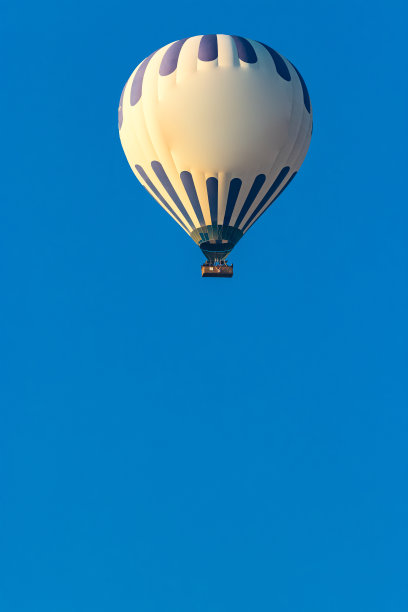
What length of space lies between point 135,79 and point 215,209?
174 inches

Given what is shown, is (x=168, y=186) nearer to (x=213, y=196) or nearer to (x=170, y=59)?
(x=213, y=196)

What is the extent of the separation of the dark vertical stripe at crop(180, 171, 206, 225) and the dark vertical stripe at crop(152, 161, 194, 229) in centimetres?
39

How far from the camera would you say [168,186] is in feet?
129

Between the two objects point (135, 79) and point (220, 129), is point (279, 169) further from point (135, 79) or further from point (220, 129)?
point (135, 79)

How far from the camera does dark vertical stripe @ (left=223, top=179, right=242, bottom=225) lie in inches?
1527

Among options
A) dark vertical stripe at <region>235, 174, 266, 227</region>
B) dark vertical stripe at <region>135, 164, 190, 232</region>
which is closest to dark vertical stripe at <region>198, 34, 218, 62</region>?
dark vertical stripe at <region>235, 174, 266, 227</region>

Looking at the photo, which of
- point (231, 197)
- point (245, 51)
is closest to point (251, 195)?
point (231, 197)

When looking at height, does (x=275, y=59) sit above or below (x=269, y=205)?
above

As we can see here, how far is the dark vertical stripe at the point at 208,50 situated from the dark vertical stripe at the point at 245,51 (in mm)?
652

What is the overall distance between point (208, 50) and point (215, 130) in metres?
2.28

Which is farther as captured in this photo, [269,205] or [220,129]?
[269,205]

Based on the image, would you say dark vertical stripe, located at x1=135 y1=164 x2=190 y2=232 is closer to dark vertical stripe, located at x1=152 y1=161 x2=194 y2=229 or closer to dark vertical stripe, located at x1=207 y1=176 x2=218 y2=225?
dark vertical stripe, located at x1=152 y1=161 x2=194 y2=229

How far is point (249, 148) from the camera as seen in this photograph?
38312 mm

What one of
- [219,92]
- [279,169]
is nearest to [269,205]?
[279,169]
